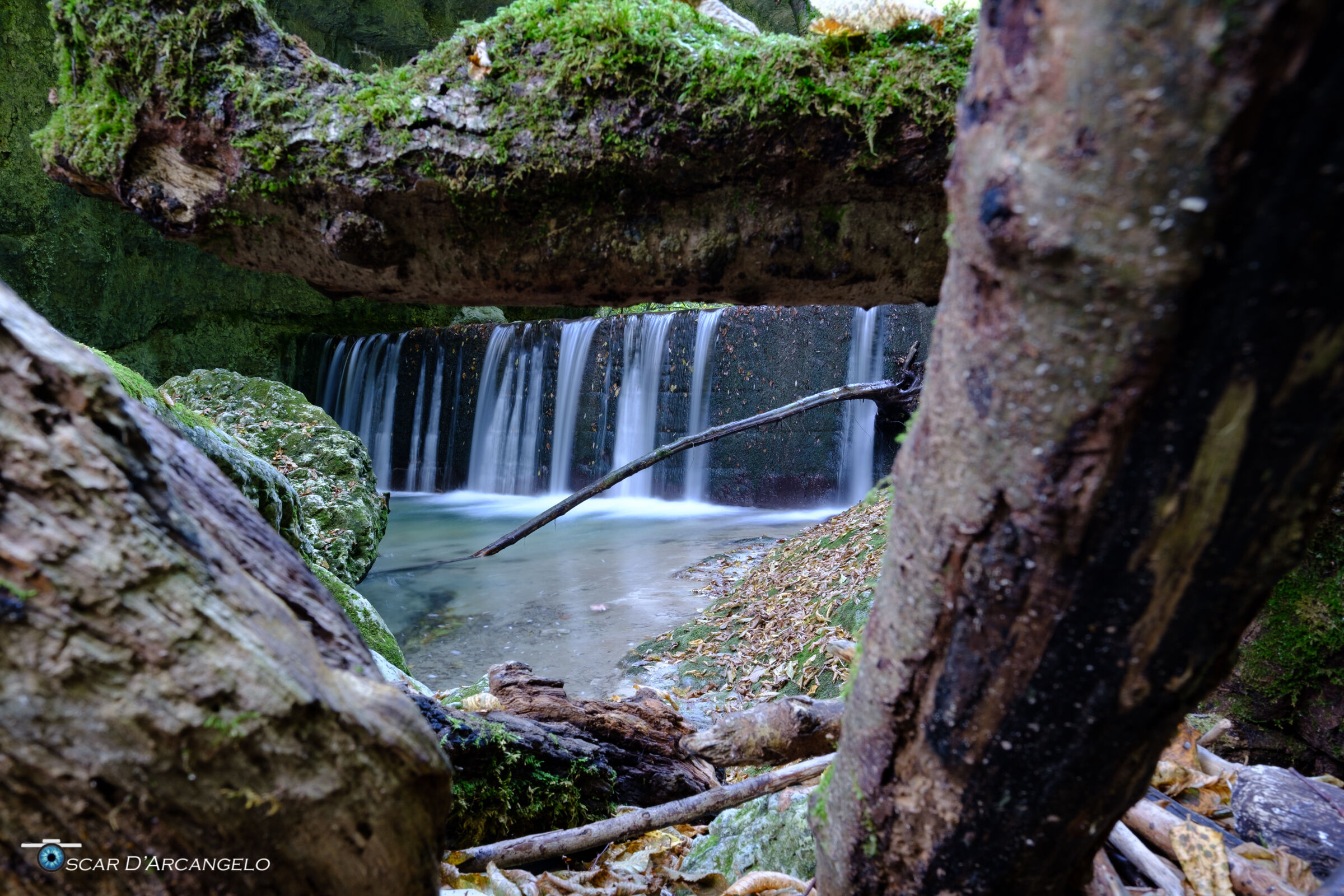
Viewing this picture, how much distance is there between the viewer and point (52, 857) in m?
0.93

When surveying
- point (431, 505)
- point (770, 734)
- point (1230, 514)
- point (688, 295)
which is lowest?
point (431, 505)

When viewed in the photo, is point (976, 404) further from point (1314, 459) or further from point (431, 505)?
point (431, 505)

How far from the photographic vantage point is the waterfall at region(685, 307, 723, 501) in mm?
10812

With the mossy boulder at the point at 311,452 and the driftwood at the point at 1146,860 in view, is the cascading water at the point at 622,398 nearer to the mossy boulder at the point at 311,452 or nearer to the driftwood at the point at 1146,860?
the mossy boulder at the point at 311,452

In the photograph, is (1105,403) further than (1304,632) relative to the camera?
No

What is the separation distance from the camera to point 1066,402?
2.49ft

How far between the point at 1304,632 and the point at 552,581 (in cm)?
595

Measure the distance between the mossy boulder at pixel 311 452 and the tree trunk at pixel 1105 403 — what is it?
5786 mm

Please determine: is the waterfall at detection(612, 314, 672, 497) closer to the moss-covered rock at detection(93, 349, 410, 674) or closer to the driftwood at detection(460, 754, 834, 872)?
the moss-covered rock at detection(93, 349, 410, 674)

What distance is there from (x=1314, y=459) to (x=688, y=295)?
217 cm

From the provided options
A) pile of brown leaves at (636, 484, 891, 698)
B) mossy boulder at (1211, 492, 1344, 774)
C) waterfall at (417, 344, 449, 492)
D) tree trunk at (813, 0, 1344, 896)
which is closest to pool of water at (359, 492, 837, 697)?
pile of brown leaves at (636, 484, 891, 698)

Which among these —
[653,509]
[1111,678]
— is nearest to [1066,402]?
[1111,678]

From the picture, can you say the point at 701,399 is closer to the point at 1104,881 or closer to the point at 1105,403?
the point at 1104,881

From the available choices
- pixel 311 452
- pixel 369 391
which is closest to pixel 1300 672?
pixel 311 452
